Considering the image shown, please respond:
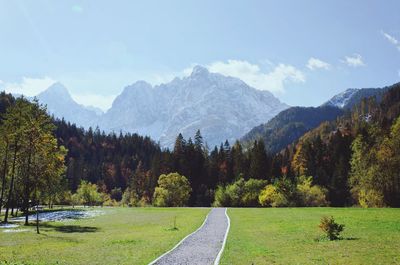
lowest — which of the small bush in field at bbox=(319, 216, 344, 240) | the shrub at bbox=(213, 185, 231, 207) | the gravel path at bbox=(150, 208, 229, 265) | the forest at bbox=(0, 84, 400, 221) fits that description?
the gravel path at bbox=(150, 208, 229, 265)

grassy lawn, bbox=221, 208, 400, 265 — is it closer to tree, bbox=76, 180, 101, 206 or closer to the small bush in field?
the small bush in field

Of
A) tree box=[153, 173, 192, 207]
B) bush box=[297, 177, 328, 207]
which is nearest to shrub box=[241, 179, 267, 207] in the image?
bush box=[297, 177, 328, 207]

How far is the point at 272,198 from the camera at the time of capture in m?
101

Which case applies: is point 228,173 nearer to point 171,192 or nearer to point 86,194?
point 171,192

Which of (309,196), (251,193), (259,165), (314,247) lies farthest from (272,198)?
(314,247)

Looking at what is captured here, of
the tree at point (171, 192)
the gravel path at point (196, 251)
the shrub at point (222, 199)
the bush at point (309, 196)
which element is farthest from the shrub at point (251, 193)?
the gravel path at point (196, 251)

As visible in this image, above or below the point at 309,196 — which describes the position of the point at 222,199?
below

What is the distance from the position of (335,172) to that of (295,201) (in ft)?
114

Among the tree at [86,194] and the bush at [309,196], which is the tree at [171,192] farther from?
the tree at [86,194]

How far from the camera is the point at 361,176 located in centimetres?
8688

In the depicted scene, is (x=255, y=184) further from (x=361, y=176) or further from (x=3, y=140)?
(x=3, y=140)

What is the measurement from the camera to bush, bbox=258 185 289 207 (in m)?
98.5

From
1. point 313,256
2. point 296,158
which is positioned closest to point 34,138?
point 313,256

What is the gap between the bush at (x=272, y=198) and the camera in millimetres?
98500
